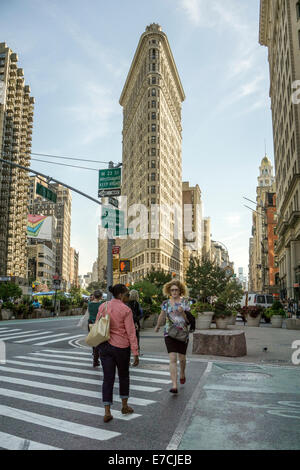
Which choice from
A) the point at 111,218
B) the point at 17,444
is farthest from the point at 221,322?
the point at 17,444

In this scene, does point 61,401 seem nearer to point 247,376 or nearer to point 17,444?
point 17,444

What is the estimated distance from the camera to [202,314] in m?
20.2

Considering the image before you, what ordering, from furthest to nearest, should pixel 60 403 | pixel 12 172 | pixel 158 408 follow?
pixel 12 172 → pixel 60 403 → pixel 158 408

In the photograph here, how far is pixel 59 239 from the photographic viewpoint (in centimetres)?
17288

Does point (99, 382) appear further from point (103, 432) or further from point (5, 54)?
point (5, 54)

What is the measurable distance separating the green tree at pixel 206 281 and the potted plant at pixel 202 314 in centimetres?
119

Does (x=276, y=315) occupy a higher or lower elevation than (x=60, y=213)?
lower

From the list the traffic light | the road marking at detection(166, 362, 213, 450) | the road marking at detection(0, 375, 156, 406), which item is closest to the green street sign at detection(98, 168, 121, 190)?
the traffic light

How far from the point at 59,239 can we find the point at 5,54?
91.0 metres

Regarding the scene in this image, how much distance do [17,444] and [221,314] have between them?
17.1 meters

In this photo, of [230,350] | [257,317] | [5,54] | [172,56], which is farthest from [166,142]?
[230,350]

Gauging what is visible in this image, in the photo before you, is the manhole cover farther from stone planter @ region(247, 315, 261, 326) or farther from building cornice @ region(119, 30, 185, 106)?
building cornice @ region(119, 30, 185, 106)

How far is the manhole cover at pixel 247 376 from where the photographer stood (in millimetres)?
7965
